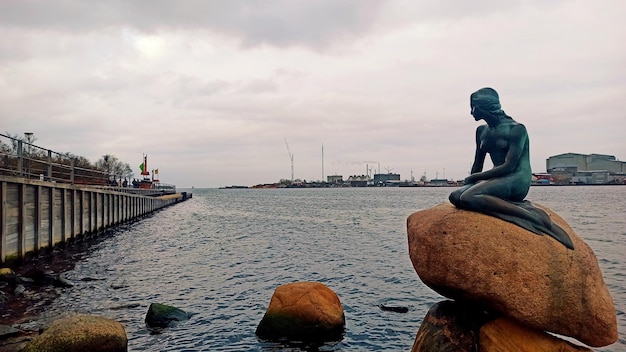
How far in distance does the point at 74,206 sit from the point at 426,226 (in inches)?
1117

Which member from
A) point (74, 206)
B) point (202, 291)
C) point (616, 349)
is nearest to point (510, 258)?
point (616, 349)

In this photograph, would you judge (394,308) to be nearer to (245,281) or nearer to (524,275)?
(245,281)

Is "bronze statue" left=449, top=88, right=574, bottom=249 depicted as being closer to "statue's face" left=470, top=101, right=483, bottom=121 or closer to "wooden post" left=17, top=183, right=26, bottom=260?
"statue's face" left=470, top=101, right=483, bottom=121

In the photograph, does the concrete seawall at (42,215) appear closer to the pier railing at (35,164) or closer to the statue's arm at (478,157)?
the pier railing at (35,164)

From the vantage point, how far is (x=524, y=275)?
7957 millimetres

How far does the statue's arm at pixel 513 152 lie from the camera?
9.02 m

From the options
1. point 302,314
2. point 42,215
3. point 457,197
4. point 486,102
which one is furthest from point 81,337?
point 42,215

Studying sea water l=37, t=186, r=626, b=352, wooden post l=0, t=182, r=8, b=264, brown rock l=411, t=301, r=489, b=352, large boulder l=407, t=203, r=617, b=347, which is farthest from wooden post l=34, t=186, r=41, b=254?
large boulder l=407, t=203, r=617, b=347

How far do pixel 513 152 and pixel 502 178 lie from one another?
56 cm

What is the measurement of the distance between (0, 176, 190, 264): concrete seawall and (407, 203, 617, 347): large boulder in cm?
1929

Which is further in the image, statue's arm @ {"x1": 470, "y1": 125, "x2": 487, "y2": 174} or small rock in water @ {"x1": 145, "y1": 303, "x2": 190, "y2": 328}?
small rock in water @ {"x1": 145, "y1": 303, "x2": 190, "y2": 328}

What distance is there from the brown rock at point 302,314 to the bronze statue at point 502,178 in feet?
18.4

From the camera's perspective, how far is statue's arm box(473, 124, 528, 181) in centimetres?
902

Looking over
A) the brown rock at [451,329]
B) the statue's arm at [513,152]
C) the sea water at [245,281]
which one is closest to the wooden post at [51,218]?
the sea water at [245,281]
